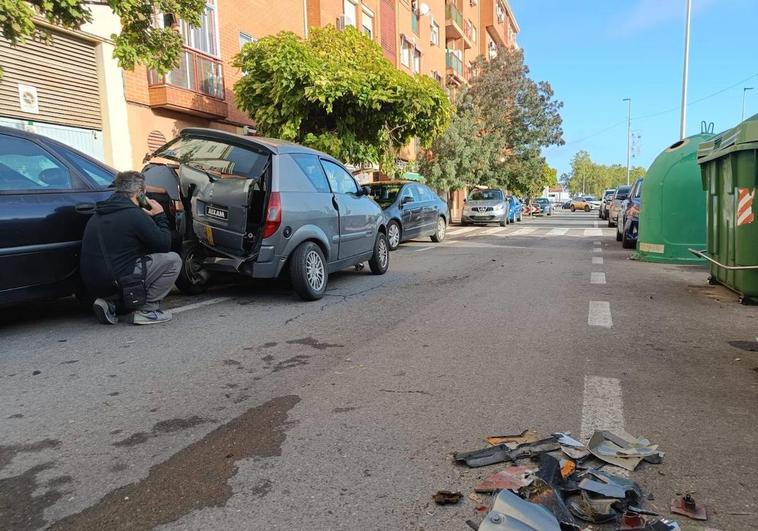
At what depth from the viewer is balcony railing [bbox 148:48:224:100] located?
13.8m

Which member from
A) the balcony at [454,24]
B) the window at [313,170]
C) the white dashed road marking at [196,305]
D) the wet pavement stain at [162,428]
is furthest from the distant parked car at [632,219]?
the balcony at [454,24]

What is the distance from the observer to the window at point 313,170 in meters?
6.98

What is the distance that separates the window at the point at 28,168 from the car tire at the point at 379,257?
4.68 meters

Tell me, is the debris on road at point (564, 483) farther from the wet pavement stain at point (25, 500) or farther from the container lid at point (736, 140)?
the container lid at point (736, 140)

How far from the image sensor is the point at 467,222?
26812 millimetres

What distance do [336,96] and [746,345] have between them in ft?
32.7

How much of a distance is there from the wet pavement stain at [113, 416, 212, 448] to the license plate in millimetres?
3502

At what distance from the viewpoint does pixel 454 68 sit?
39.7 metres

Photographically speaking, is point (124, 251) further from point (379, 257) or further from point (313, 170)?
point (379, 257)

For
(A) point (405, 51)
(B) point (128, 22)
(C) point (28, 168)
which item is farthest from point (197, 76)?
(A) point (405, 51)

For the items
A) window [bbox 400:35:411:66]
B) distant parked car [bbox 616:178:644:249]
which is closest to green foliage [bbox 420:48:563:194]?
window [bbox 400:35:411:66]

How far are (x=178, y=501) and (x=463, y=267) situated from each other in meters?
8.39

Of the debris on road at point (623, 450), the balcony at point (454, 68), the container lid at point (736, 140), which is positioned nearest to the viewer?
the debris on road at point (623, 450)

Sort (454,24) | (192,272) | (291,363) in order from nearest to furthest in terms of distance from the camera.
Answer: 1. (291,363)
2. (192,272)
3. (454,24)
